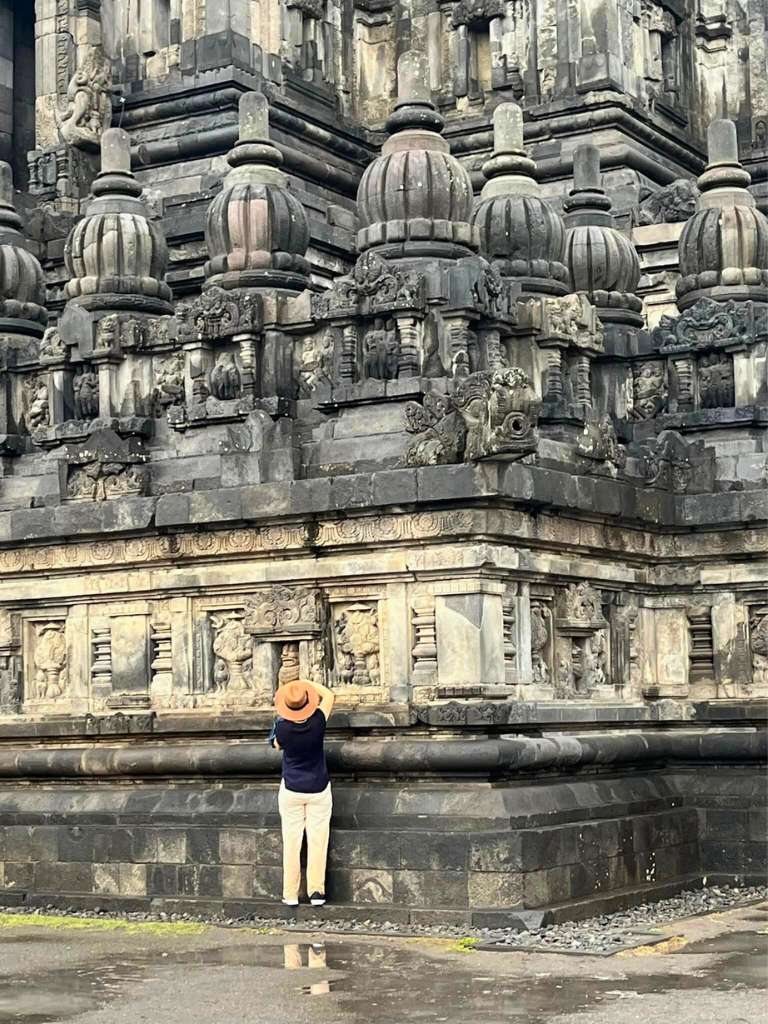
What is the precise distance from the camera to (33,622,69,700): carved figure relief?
2089 cm

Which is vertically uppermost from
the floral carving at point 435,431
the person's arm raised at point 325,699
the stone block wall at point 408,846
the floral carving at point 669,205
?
the floral carving at point 669,205

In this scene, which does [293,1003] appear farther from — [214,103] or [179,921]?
[214,103]

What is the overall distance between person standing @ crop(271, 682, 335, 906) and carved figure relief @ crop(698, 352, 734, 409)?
20.5 ft

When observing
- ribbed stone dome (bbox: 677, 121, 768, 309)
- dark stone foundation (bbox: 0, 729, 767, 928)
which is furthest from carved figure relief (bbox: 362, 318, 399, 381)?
ribbed stone dome (bbox: 677, 121, 768, 309)

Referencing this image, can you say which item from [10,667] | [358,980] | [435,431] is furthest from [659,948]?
[10,667]

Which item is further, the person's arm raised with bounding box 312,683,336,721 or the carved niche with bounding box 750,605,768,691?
the carved niche with bounding box 750,605,768,691

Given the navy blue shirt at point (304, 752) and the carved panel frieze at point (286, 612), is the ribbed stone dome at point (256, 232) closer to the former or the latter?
the carved panel frieze at point (286, 612)

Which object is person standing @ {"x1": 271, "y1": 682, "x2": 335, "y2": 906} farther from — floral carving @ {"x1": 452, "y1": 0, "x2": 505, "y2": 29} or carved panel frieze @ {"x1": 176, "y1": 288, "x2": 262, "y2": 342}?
floral carving @ {"x1": 452, "y1": 0, "x2": 505, "y2": 29}

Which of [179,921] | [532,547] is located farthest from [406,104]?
[179,921]

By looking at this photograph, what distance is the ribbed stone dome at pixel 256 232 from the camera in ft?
68.7

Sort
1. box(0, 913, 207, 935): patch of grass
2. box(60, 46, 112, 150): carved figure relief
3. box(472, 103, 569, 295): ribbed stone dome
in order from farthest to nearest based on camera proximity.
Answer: box(60, 46, 112, 150): carved figure relief < box(472, 103, 569, 295): ribbed stone dome < box(0, 913, 207, 935): patch of grass

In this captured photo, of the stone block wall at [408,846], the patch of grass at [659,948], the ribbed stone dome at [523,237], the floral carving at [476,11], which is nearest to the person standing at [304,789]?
the stone block wall at [408,846]

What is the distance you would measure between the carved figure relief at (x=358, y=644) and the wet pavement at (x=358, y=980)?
8.67 ft

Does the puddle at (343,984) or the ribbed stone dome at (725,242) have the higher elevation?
the ribbed stone dome at (725,242)
